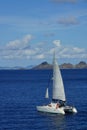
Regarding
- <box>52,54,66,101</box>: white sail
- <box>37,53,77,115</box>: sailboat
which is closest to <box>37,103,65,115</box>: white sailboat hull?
<box>37,53,77,115</box>: sailboat

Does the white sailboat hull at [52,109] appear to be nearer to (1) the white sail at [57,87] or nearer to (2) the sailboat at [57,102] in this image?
(2) the sailboat at [57,102]

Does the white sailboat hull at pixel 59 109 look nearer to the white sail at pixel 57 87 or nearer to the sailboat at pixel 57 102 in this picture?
the sailboat at pixel 57 102

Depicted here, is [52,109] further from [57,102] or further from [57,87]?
[57,87]

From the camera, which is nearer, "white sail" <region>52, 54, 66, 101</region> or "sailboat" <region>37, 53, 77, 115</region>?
"sailboat" <region>37, 53, 77, 115</region>

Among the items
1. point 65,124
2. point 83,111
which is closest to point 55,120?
point 65,124

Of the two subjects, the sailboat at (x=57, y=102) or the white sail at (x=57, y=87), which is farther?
the white sail at (x=57, y=87)

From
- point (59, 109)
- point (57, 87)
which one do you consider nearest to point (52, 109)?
point (59, 109)

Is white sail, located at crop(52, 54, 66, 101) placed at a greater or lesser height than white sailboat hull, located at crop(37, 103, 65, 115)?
greater

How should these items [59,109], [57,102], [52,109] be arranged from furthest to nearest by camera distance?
[57,102]
[52,109]
[59,109]

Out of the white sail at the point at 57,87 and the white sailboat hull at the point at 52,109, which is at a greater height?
the white sail at the point at 57,87

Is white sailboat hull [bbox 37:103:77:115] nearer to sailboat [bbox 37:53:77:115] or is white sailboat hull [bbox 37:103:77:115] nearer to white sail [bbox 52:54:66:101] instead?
sailboat [bbox 37:53:77:115]

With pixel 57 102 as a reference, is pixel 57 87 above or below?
above

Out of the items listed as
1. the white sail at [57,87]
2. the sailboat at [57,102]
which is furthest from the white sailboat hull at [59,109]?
the white sail at [57,87]

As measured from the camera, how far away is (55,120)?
10112 cm
